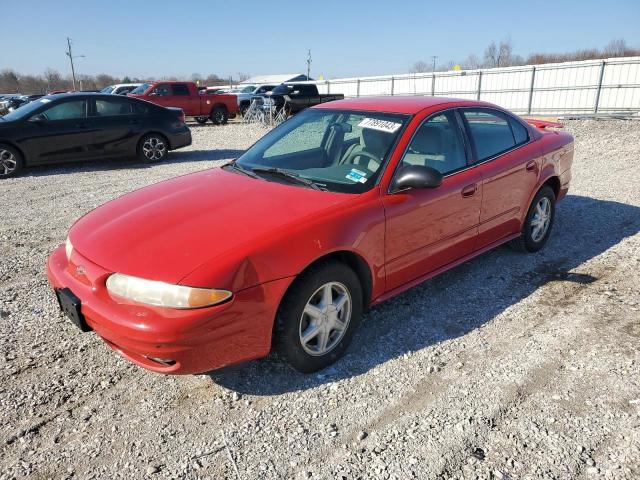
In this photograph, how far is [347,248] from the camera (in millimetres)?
2857

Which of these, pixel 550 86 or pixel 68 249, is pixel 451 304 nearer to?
pixel 68 249

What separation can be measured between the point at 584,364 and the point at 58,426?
3.13 m

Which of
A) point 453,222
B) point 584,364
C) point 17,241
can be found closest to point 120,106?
point 17,241

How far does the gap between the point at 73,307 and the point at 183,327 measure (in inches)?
30.5

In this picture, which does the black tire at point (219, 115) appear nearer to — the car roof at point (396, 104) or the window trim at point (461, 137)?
the car roof at point (396, 104)

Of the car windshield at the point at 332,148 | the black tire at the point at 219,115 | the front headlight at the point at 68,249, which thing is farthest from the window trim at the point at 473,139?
the black tire at the point at 219,115

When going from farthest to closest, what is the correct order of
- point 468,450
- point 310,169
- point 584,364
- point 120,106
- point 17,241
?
point 120,106
point 17,241
point 310,169
point 584,364
point 468,450

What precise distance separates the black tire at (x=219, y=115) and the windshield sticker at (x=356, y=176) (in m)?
18.5

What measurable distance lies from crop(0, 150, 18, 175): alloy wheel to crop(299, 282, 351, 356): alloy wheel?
28.3ft

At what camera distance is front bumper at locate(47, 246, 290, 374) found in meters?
2.32

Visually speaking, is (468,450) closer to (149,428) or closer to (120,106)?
(149,428)

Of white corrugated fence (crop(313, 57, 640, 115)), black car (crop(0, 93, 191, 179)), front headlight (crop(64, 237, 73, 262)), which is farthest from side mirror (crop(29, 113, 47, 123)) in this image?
white corrugated fence (crop(313, 57, 640, 115))

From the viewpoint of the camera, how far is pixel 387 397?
274 cm

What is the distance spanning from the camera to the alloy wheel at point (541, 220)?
4.72 metres
